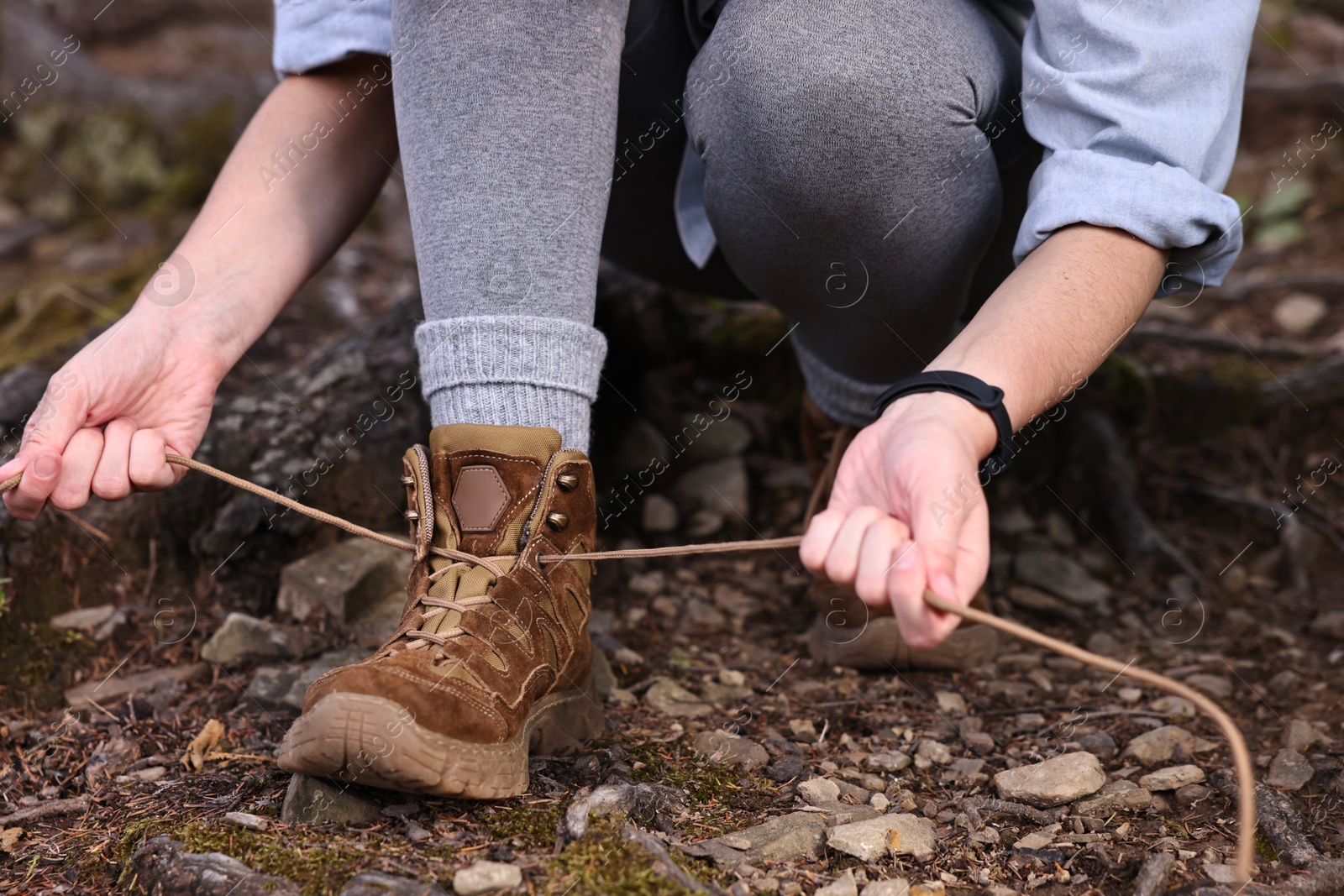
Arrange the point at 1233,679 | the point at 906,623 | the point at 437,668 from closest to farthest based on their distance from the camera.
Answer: the point at 906,623 < the point at 437,668 < the point at 1233,679

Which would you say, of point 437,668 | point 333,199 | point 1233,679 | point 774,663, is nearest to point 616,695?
point 774,663

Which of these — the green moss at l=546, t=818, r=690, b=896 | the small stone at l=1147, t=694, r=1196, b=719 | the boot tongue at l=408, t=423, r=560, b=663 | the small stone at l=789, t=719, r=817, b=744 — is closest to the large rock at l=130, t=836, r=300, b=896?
the green moss at l=546, t=818, r=690, b=896

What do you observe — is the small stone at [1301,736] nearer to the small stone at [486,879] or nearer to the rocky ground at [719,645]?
the rocky ground at [719,645]

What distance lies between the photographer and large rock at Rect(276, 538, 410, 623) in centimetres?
204

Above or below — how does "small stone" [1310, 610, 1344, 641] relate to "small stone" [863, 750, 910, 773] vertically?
below

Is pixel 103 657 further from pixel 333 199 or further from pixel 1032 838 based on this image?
pixel 1032 838

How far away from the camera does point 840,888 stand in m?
1.25

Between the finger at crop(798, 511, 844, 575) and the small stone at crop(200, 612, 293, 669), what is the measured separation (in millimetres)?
1246

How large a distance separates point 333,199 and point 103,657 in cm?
102

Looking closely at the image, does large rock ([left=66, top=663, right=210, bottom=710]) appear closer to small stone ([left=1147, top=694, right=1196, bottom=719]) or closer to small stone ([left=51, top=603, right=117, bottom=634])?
small stone ([left=51, top=603, right=117, bottom=634])

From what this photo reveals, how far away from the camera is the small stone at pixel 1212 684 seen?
1913mm

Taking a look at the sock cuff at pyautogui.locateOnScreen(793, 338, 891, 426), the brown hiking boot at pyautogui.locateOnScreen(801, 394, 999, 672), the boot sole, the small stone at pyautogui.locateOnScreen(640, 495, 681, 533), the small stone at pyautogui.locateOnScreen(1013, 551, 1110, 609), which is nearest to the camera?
the boot sole

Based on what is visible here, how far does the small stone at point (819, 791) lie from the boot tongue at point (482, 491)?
1.92 ft

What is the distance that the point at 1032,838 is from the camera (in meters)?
1.39
